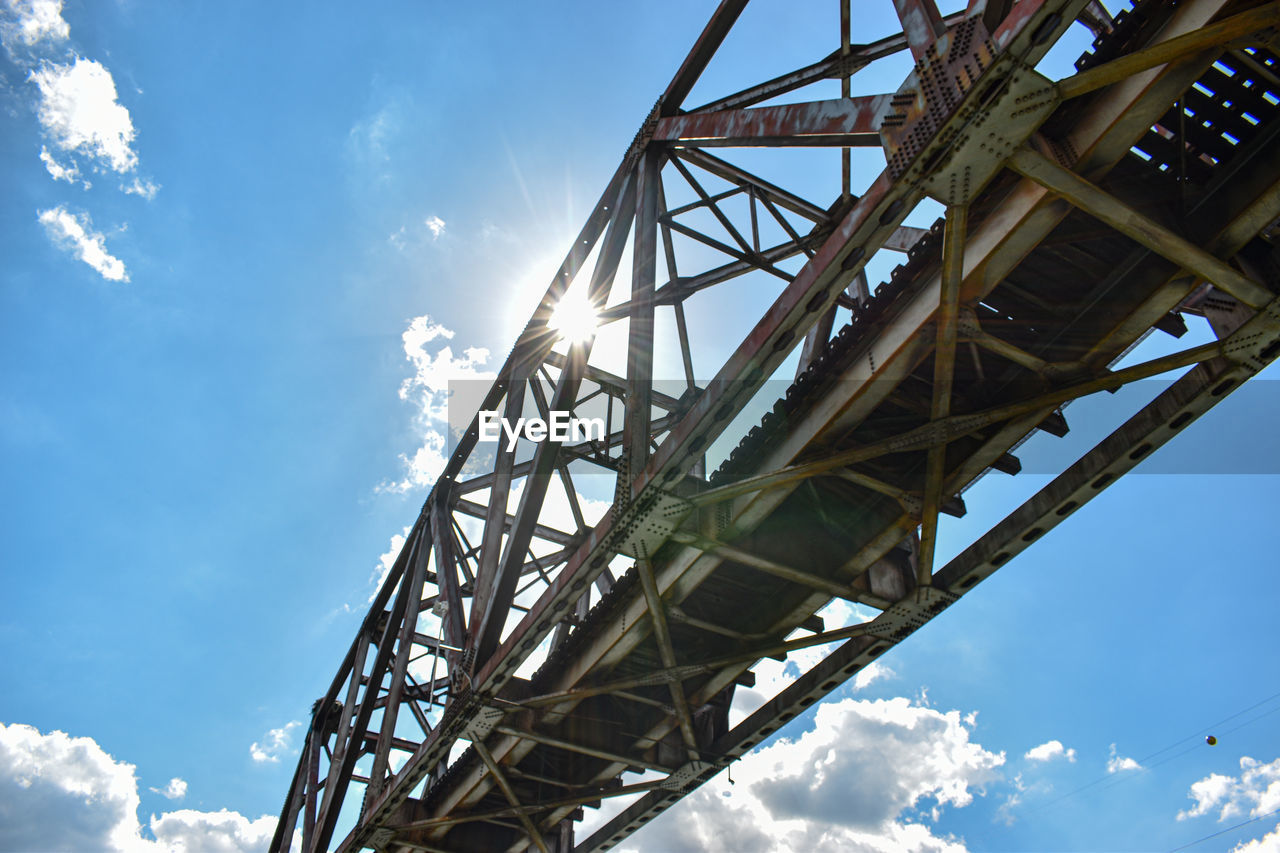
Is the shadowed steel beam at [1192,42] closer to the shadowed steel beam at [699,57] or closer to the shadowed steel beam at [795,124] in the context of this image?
the shadowed steel beam at [795,124]

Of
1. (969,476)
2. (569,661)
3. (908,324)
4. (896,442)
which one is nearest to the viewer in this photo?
(908,324)

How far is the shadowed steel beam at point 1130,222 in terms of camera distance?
16.5 ft

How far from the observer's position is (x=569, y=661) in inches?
416

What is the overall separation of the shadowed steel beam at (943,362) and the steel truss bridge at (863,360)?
3 cm

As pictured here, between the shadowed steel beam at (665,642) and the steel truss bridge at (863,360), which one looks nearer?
the steel truss bridge at (863,360)

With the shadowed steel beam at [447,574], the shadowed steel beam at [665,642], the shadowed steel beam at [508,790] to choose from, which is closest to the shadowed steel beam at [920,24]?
the shadowed steel beam at [665,642]

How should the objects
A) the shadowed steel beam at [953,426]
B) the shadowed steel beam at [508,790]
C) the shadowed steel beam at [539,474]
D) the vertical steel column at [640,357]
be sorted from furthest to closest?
1. the shadowed steel beam at [508,790]
2. the shadowed steel beam at [539,474]
3. the vertical steel column at [640,357]
4. the shadowed steel beam at [953,426]

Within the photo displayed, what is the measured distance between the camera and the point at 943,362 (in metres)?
6.31

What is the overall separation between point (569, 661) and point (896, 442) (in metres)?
5.69

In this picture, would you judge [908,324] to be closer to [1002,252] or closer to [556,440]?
[1002,252]

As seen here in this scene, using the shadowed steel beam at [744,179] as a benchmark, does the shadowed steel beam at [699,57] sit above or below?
above

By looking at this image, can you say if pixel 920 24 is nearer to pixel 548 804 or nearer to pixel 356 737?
pixel 548 804

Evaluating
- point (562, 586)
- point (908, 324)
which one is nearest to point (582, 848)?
point (562, 586)

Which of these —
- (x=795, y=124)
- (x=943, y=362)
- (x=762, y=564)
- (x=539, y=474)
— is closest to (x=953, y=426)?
(x=943, y=362)
